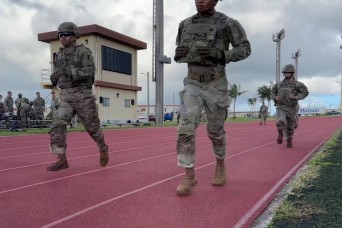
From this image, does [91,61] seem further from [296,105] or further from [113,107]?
[113,107]

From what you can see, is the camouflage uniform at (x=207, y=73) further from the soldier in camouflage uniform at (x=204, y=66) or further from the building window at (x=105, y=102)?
the building window at (x=105, y=102)

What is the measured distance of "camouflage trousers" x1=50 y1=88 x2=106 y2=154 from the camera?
6.35 meters

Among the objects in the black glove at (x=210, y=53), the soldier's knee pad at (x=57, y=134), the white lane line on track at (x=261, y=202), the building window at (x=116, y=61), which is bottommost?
the white lane line on track at (x=261, y=202)

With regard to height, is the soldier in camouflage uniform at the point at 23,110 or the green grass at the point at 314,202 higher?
the soldier in camouflage uniform at the point at 23,110

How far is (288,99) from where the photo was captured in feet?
34.8

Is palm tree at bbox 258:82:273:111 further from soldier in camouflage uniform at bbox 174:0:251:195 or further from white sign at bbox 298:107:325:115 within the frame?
soldier in camouflage uniform at bbox 174:0:251:195

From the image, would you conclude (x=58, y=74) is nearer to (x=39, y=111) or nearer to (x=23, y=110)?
(x=23, y=110)

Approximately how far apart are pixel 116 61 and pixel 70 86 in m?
27.5

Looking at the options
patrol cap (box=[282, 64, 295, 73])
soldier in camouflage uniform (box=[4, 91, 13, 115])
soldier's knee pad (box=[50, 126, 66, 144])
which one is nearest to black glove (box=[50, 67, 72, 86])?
soldier's knee pad (box=[50, 126, 66, 144])

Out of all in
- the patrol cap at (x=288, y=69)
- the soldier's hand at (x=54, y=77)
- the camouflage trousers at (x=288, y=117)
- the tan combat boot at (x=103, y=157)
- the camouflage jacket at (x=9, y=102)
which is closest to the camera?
the soldier's hand at (x=54, y=77)

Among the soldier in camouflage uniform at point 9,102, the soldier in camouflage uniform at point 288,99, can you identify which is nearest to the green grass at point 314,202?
the soldier in camouflage uniform at point 288,99

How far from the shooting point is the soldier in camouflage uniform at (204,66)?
471 cm

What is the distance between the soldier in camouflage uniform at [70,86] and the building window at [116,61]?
25.9 metres

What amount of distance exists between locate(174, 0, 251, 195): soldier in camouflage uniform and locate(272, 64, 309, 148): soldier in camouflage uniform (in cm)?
590
